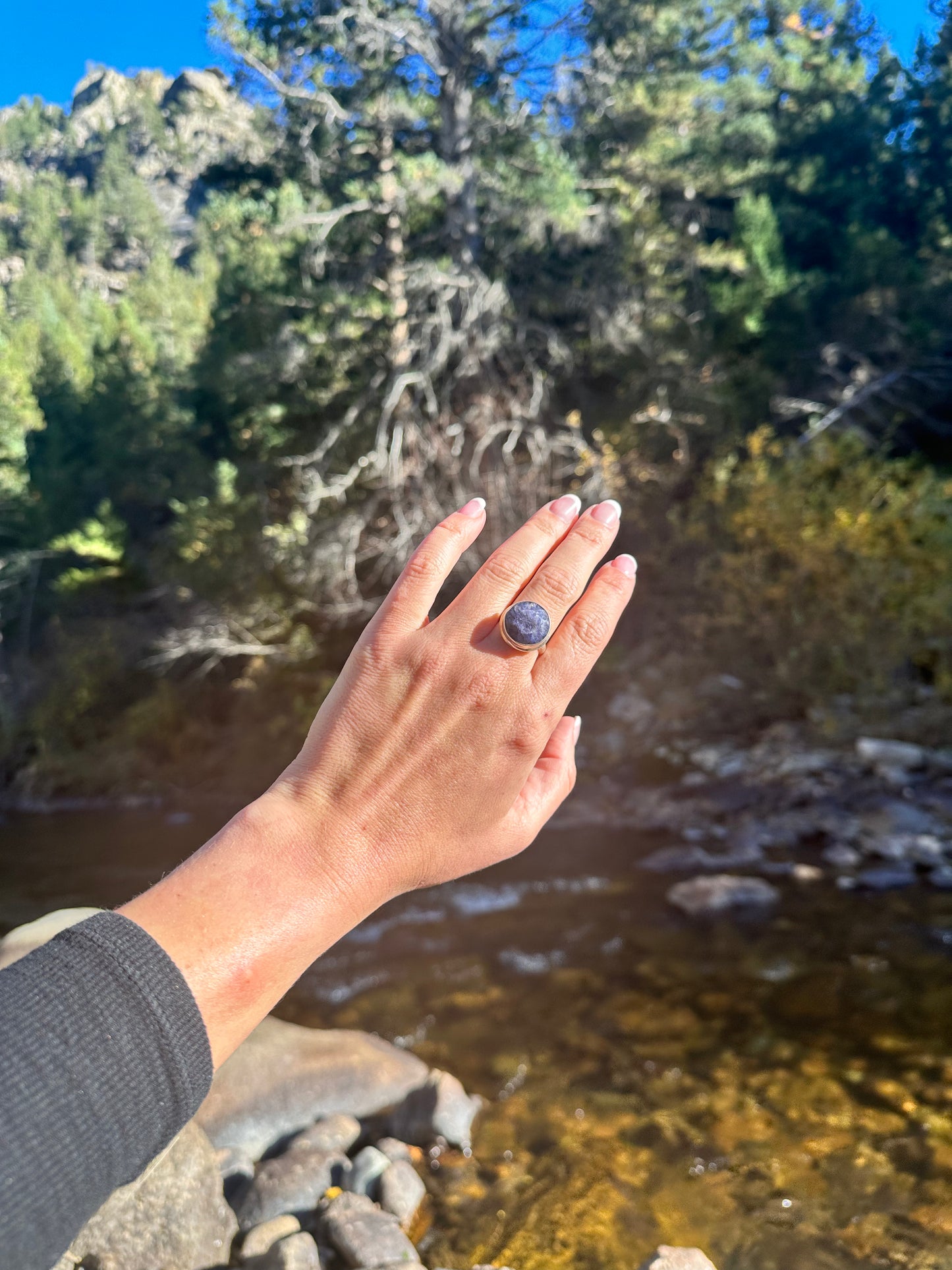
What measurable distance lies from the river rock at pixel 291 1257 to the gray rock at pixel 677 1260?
111 centimetres

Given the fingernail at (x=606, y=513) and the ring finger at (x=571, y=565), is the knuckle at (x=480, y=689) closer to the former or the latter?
the ring finger at (x=571, y=565)

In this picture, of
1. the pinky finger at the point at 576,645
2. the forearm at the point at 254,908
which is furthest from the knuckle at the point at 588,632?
the forearm at the point at 254,908

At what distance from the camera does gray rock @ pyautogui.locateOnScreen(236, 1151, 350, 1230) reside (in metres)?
3.30

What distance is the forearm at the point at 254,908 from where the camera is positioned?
1.04m

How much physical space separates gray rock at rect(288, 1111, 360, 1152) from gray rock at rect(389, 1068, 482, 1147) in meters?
0.19

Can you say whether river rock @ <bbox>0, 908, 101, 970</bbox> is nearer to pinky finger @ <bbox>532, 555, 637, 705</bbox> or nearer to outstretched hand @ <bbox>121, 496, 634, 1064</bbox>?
outstretched hand @ <bbox>121, 496, 634, 1064</bbox>

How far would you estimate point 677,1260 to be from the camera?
277cm

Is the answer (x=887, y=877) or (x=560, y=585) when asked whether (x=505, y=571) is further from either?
(x=887, y=877)

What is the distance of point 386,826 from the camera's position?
1.20 metres

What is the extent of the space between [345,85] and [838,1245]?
38.3ft

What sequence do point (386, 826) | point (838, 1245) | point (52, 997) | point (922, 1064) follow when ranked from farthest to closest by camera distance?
1. point (922, 1064)
2. point (838, 1245)
3. point (386, 826)
4. point (52, 997)

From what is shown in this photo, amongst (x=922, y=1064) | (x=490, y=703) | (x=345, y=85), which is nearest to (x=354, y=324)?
(x=345, y=85)

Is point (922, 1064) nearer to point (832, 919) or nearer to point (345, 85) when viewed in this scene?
point (832, 919)

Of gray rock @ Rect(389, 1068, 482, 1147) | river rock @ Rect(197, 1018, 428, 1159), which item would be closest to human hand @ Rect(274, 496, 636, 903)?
gray rock @ Rect(389, 1068, 482, 1147)
